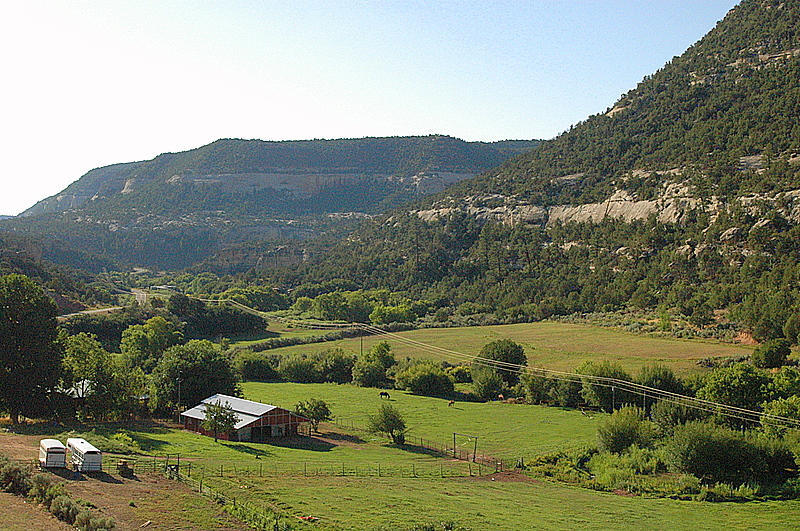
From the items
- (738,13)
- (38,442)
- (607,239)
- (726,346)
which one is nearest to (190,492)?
(38,442)

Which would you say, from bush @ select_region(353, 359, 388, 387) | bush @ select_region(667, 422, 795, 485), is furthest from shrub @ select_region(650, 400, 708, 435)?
bush @ select_region(353, 359, 388, 387)

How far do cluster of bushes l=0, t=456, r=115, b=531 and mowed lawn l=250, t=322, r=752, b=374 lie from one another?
50.5m

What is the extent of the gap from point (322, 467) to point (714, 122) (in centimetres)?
9798

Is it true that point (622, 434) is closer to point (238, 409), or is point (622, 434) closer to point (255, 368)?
point (238, 409)

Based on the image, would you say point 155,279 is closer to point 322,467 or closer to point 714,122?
point 714,122

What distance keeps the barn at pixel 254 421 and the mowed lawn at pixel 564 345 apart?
93.6ft

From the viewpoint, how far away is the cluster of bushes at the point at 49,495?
83.5 ft

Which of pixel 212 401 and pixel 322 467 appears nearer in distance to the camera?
pixel 322 467

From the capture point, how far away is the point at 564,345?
8175cm

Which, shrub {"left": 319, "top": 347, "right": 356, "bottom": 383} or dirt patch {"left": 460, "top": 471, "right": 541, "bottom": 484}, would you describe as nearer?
dirt patch {"left": 460, "top": 471, "right": 541, "bottom": 484}

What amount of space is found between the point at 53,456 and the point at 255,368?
52.2 meters

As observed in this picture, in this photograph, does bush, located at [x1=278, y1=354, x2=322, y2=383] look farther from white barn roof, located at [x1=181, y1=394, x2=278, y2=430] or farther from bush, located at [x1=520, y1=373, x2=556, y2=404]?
bush, located at [x1=520, y1=373, x2=556, y2=404]

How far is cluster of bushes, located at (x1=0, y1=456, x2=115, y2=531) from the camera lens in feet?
83.5

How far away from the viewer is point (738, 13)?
13425cm
